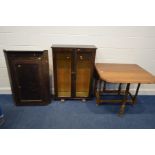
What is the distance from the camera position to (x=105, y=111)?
104 inches

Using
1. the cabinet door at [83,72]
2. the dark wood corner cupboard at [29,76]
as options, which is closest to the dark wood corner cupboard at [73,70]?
the cabinet door at [83,72]

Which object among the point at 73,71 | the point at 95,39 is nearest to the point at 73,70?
the point at 73,71

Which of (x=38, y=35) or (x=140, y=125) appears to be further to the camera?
(x=38, y=35)

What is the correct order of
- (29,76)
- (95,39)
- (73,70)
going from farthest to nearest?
(95,39), (73,70), (29,76)

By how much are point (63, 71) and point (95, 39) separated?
946mm

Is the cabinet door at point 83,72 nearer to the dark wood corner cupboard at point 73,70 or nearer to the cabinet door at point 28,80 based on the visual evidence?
the dark wood corner cupboard at point 73,70

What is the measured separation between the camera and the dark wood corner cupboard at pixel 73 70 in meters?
2.42

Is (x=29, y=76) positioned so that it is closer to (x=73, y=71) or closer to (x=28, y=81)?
(x=28, y=81)

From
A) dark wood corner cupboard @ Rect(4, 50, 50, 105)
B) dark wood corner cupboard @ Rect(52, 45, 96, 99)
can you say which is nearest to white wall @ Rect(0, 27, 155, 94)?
dark wood corner cupboard @ Rect(52, 45, 96, 99)

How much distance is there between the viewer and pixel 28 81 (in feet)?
7.98
